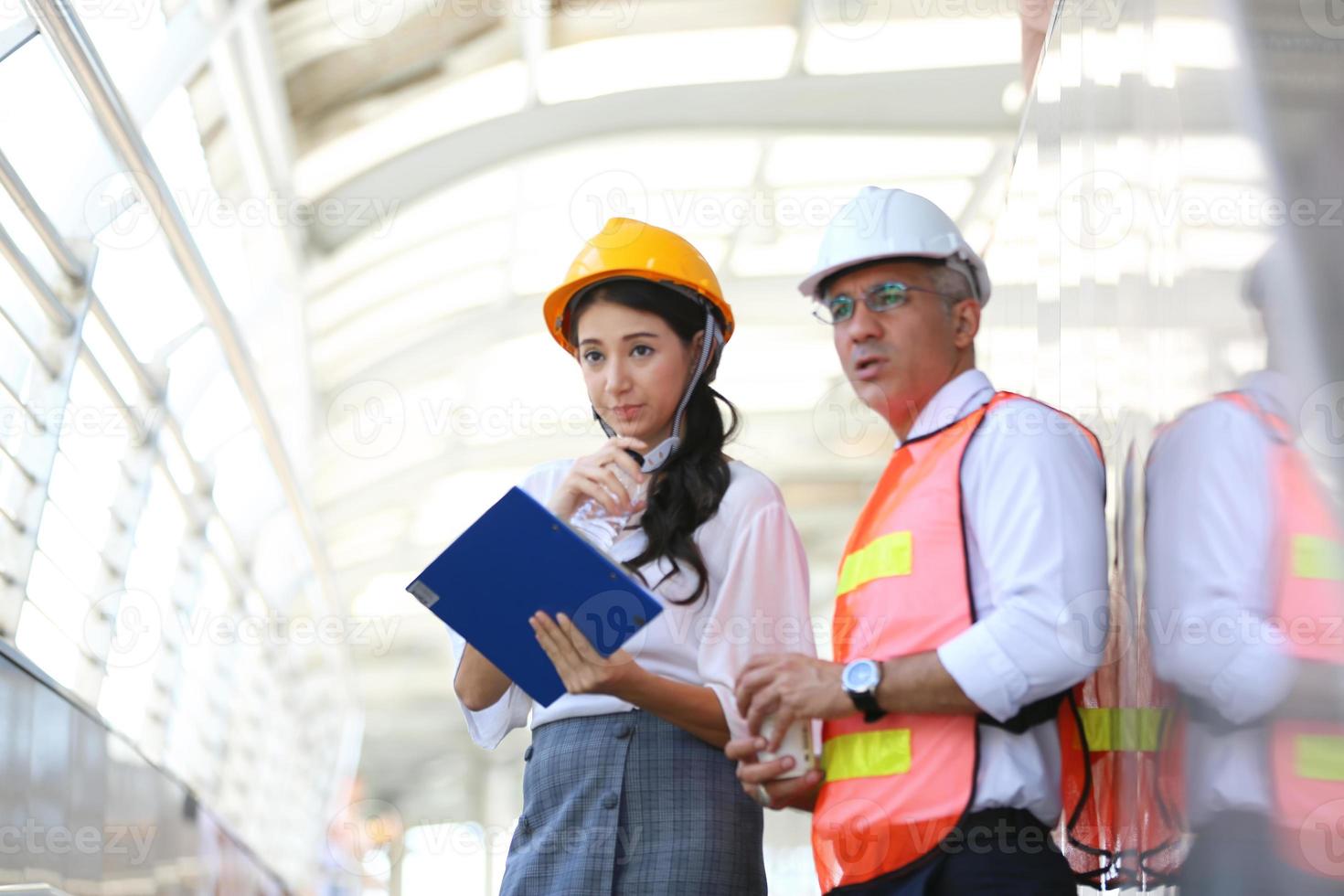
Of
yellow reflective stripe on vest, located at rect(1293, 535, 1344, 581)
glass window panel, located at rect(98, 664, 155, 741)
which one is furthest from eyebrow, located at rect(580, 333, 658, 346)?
glass window panel, located at rect(98, 664, 155, 741)

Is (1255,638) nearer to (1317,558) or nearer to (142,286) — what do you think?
(1317,558)

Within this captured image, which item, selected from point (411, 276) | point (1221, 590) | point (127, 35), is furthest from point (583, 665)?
point (411, 276)

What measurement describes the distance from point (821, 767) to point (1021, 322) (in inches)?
82.9

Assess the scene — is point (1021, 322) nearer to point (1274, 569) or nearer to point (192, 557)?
point (1274, 569)

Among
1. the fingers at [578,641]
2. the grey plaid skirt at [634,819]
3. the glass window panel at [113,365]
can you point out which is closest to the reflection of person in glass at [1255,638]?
the grey plaid skirt at [634,819]

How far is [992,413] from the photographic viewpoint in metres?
2.99

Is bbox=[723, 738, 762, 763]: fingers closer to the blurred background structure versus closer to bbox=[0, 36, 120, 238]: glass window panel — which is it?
the blurred background structure

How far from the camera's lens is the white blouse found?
3.04 metres

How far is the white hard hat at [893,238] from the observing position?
125 inches

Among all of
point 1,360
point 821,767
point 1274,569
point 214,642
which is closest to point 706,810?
point 821,767

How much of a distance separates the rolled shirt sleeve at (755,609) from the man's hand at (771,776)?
5 cm

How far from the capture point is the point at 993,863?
2.64 meters

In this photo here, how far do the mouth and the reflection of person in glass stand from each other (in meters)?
0.69

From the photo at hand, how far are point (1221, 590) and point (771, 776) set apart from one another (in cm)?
92
